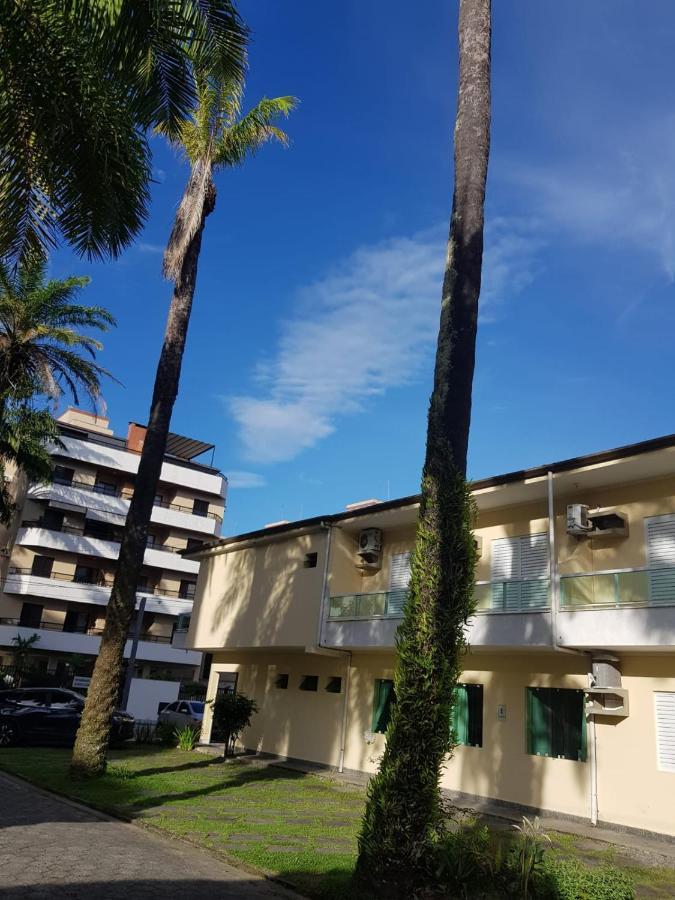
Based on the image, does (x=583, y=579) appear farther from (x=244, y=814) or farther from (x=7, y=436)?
(x=7, y=436)

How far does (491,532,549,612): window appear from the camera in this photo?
14.2 m

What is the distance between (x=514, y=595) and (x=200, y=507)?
4214cm

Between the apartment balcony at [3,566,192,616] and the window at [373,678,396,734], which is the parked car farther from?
the apartment balcony at [3,566,192,616]

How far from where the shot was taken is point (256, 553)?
22766mm

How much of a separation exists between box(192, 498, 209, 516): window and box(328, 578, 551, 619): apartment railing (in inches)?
1476

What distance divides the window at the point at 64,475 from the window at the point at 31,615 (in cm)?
834

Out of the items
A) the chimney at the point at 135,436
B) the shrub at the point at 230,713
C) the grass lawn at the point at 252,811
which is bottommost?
the grass lawn at the point at 252,811

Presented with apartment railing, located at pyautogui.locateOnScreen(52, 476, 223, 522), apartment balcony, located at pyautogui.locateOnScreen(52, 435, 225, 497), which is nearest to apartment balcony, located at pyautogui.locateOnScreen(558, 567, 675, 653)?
apartment railing, located at pyautogui.locateOnScreen(52, 476, 223, 522)

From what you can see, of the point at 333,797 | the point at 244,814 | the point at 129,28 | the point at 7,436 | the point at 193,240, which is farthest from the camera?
the point at 7,436

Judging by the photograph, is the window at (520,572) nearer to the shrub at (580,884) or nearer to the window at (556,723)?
the window at (556,723)

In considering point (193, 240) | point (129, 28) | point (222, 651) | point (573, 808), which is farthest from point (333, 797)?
point (129, 28)

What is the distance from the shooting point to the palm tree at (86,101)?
6702mm

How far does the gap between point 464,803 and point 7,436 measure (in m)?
17.1

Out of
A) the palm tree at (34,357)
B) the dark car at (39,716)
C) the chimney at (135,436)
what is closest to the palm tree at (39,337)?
the palm tree at (34,357)
